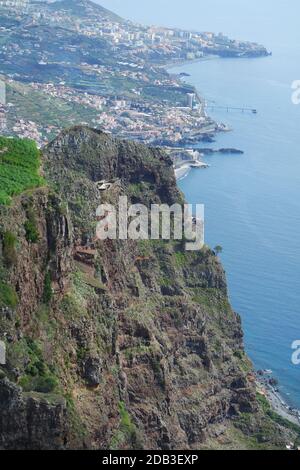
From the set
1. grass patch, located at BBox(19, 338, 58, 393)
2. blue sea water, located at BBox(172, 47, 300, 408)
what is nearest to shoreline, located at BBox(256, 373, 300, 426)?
blue sea water, located at BBox(172, 47, 300, 408)

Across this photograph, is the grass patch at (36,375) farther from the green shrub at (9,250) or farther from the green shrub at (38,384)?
the green shrub at (9,250)

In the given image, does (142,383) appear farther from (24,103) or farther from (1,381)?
(24,103)

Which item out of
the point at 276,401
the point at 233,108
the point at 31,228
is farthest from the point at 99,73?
the point at 31,228

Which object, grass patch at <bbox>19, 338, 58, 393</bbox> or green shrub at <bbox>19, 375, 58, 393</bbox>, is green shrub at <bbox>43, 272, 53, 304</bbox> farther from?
green shrub at <bbox>19, 375, 58, 393</bbox>

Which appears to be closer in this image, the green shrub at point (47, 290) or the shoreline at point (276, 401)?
the green shrub at point (47, 290)

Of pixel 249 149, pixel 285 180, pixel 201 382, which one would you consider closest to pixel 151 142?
pixel 249 149

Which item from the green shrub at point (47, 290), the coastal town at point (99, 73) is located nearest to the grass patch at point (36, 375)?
the green shrub at point (47, 290)
